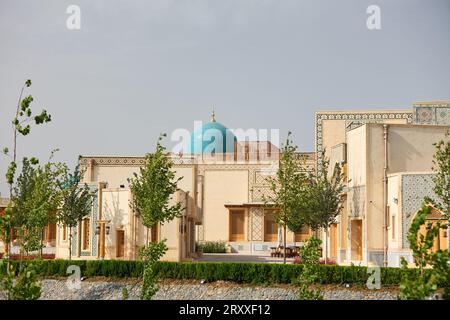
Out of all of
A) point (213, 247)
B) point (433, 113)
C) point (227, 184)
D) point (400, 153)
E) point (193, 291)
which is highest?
point (433, 113)

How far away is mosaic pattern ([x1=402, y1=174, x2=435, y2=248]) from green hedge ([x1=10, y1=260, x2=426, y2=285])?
362cm

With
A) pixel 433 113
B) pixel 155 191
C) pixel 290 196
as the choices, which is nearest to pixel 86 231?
pixel 155 191

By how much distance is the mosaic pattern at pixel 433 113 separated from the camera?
94.0 ft

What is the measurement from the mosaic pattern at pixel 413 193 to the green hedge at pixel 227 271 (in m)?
3.62

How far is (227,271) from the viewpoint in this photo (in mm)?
21406

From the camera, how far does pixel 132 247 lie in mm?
26875

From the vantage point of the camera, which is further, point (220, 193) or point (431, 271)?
point (220, 193)

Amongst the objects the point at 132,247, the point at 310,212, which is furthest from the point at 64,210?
the point at 310,212

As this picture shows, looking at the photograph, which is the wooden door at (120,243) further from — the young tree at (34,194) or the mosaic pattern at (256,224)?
the mosaic pattern at (256,224)

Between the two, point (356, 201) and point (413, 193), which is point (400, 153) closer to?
point (356, 201)

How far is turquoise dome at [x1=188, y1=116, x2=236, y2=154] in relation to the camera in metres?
42.2

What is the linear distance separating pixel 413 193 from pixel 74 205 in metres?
11.9
